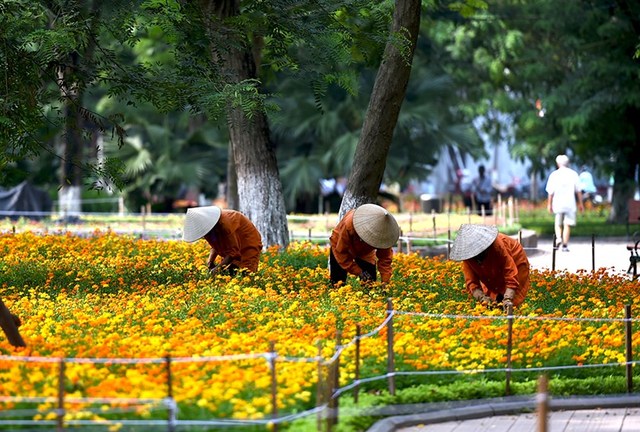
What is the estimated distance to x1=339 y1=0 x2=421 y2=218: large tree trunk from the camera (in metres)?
17.4

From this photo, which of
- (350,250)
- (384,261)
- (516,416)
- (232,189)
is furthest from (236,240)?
(232,189)

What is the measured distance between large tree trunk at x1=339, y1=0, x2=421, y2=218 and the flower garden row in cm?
119

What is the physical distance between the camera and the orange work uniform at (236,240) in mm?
15805

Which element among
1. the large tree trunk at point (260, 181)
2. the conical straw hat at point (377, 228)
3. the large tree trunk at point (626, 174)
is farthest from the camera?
the large tree trunk at point (626, 174)

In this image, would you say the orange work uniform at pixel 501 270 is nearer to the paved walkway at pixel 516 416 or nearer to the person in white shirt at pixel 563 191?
the paved walkway at pixel 516 416

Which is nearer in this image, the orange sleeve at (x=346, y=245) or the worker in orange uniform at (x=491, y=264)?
the worker in orange uniform at (x=491, y=264)

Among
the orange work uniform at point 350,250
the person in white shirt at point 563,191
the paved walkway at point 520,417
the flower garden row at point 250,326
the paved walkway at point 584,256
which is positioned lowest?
the paved walkway at point 520,417

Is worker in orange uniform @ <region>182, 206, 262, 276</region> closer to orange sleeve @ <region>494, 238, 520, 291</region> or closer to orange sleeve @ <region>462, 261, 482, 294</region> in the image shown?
orange sleeve @ <region>462, 261, 482, 294</region>

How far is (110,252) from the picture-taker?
19078 mm

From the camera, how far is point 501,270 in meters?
13.5

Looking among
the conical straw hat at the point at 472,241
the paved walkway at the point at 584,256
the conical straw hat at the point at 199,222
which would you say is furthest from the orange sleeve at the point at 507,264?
the paved walkway at the point at 584,256

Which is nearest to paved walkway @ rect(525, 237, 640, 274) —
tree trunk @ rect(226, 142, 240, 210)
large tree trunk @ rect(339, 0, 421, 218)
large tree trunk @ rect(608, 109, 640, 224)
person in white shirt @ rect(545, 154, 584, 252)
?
person in white shirt @ rect(545, 154, 584, 252)

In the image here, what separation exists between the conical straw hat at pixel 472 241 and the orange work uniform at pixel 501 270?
17 centimetres

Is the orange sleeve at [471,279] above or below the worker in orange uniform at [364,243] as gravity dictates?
below
